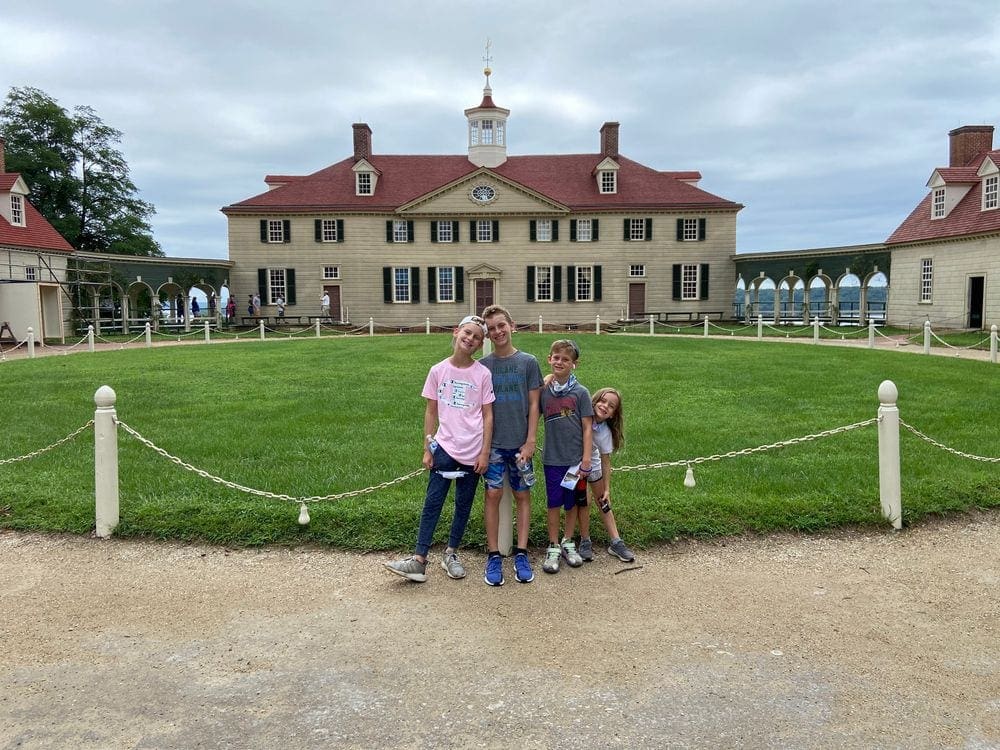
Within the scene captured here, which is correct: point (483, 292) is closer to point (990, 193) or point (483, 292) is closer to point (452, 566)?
point (990, 193)

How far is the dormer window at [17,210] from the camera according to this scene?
29188 mm

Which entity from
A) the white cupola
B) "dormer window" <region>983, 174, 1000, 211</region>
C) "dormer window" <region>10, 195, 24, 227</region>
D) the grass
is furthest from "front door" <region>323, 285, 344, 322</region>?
"dormer window" <region>983, 174, 1000, 211</region>

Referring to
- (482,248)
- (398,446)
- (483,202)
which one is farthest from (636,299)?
(398,446)

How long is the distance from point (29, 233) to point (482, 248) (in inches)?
797

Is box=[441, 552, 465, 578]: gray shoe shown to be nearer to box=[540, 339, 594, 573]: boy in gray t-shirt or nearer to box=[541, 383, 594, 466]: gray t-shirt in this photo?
box=[540, 339, 594, 573]: boy in gray t-shirt

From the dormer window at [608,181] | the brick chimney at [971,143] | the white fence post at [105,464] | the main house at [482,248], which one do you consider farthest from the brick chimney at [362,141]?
the white fence post at [105,464]

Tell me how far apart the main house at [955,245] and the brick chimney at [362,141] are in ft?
86.9

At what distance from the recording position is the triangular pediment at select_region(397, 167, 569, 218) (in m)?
38.5

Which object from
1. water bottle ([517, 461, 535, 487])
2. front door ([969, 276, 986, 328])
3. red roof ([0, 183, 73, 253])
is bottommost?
water bottle ([517, 461, 535, 487])

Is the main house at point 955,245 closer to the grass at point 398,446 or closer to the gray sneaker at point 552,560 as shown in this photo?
the grass at point 398,446

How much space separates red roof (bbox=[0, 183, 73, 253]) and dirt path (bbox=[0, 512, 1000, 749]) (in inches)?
1087

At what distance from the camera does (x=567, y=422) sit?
5.08 metres

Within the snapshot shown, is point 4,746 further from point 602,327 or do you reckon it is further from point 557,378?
point 602,327

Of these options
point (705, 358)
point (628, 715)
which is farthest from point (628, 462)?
point (705, 358)
